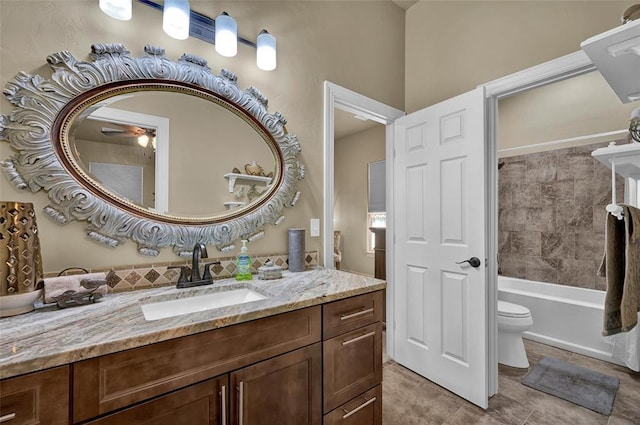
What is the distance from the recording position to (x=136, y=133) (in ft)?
4.44

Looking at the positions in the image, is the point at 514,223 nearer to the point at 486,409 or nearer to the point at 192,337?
the point at 486,409

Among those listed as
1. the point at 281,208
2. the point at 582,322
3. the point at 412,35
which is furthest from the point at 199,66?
the point at 582,322

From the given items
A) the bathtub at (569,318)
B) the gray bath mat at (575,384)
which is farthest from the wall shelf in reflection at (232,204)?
the bathtub at (569,318)

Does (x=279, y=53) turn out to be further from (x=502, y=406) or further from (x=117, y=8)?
(x=502, y=406)

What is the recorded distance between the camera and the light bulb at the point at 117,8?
121 centimetres

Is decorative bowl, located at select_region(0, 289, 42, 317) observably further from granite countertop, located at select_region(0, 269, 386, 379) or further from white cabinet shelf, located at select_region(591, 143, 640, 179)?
white cabinet shelf, located at select_region(591, 143, 640, 179)

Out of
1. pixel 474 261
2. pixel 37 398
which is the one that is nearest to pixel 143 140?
pixel 37 398

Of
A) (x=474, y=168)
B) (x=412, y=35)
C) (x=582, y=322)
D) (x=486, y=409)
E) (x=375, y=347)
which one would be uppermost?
(x=412, y=35)

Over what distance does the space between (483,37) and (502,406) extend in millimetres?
2513

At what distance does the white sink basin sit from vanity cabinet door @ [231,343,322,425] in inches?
12.3

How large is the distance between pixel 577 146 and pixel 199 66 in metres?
3.68

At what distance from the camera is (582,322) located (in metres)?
2.58

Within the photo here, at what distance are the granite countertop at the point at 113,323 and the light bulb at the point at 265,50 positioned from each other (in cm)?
124

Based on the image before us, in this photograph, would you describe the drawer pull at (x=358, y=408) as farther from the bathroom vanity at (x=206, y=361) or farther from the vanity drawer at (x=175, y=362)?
the vanity drawer at (x=175, y=362)
